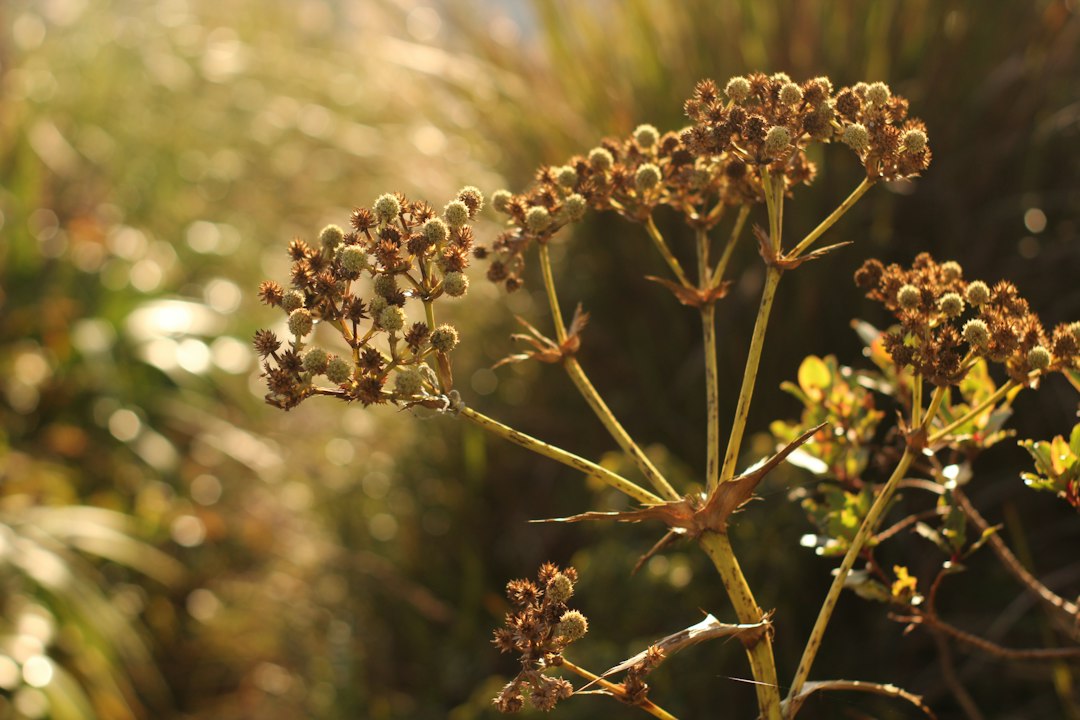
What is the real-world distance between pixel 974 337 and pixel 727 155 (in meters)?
0.30

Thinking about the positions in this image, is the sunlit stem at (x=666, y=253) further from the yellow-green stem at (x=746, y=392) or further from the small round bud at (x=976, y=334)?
the small round bud at (x=976, y=334)

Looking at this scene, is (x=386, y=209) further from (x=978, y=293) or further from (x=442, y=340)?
(x=978, y=293)

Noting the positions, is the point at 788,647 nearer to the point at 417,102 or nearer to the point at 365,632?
the point at 365,632

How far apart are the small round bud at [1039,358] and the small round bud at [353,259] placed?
538 mm

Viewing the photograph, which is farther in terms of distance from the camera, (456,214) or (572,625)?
(456,214)

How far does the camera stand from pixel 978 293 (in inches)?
36.3

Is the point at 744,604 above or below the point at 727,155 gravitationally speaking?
below

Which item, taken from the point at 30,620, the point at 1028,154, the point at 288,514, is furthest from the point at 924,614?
the point at 288,514

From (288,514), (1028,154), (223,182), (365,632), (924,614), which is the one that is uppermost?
(223,182)

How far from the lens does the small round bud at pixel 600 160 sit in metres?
1.05

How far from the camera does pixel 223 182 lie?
19.4ft

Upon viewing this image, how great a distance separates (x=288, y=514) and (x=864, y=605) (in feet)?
8.52

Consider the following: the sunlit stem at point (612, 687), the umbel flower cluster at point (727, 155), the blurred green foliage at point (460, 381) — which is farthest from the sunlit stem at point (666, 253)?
the blurred green foliage at point (460, 381)

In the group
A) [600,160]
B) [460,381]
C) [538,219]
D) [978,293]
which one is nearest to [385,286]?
[538,219]
